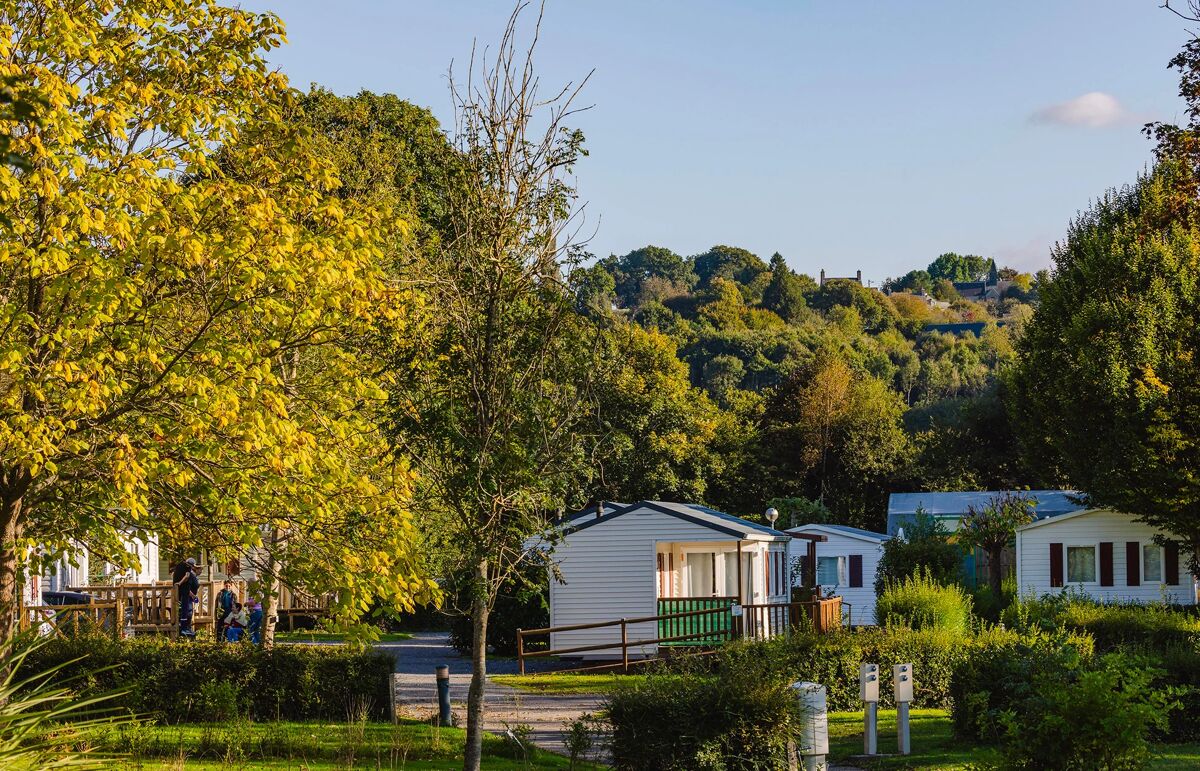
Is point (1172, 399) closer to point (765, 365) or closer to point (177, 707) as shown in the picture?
point (177, 707)

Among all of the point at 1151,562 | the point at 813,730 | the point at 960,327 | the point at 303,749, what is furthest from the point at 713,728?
the point at 960,327

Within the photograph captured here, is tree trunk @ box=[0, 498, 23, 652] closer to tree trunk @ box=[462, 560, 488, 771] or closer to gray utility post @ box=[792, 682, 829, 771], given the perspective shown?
tree trunk @ box=[462, 560, 488, 771]

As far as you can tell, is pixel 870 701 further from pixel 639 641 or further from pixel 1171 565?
pixel 1171 565

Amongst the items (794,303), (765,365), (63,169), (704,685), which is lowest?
(704,685)

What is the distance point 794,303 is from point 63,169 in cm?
13391

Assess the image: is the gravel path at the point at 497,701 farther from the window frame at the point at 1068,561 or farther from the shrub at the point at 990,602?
the window frame at the point at 1068,561

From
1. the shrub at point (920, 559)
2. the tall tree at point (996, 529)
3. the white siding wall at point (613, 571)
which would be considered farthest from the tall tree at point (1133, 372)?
the white siding wall at point (613, 571)

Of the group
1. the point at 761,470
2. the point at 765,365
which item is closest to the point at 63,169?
the point at 761,470

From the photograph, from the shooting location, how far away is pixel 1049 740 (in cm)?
1096

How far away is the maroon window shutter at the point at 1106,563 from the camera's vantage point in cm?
3638

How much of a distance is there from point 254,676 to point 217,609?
941 cm

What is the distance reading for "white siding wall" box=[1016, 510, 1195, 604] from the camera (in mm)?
36000

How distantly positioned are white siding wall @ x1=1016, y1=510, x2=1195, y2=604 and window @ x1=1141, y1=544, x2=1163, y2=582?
0.64ft

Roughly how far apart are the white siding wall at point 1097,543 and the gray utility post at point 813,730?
999 inches
